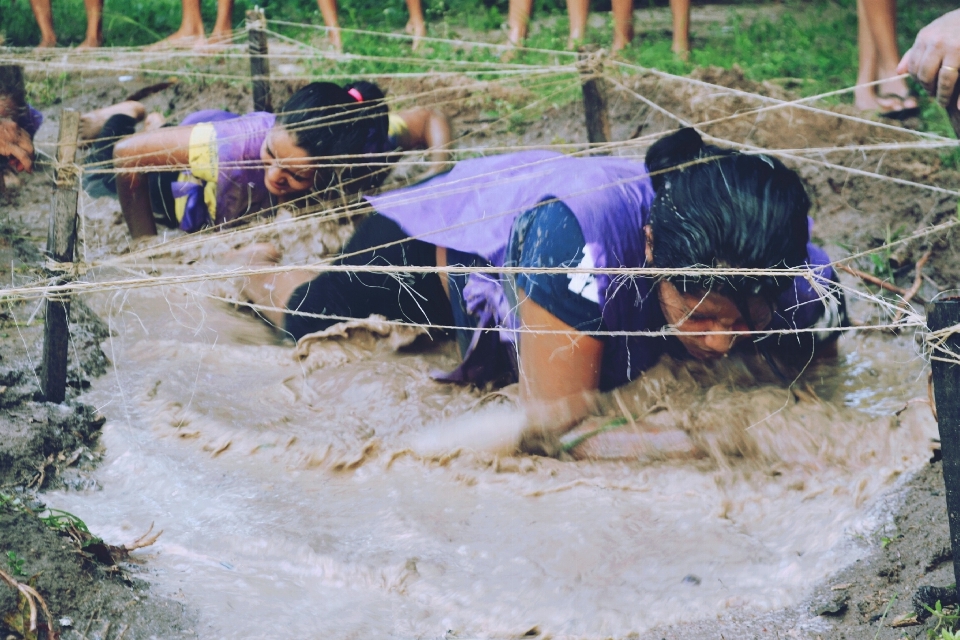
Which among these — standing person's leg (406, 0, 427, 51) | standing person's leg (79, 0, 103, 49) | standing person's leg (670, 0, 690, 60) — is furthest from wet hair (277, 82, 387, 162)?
standing person's leg (79, 0, 103, 49)

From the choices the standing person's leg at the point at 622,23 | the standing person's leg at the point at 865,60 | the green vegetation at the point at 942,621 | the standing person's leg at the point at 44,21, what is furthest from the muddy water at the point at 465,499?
the standing person's leg at the point at 44,21

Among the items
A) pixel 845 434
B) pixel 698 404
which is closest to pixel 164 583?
pixel 698 404

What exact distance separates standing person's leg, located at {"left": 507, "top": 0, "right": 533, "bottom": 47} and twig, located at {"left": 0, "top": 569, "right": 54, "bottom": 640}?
16.1ft

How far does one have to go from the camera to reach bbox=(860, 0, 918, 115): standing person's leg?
4629 mm

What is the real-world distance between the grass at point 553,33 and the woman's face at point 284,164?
78cm

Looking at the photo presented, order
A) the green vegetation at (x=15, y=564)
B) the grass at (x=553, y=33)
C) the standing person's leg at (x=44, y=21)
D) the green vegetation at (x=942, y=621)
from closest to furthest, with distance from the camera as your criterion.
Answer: the green vegetation at (x=942, y=621) < the green vegetation at (x=15, y=564) < the grass at (x=553, y=33) < the standing person's leg at (x=44, y=21)

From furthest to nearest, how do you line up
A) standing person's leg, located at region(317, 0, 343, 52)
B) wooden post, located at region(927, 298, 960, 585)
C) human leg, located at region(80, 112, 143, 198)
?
standing person's leg, located at region(317, 0, 343, 52), human leg, located at region(80, 112, 143, 198), wooden post, located at region(927, 298, 960, 585)

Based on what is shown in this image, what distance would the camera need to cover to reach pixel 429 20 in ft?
23.9

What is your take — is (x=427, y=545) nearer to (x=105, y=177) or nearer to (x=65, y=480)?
(x=65, y=480)

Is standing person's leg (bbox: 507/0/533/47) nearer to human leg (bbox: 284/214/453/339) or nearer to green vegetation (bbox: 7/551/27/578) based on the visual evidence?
human leg (bbox: 284/214/453/339)

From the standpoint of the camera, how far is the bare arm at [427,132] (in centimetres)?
478

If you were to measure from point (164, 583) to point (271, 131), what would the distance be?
2476mm

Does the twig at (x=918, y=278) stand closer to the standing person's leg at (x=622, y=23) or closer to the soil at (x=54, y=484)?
the standing person's leg at (x=622, y=23)

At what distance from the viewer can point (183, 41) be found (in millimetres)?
A: 6547
